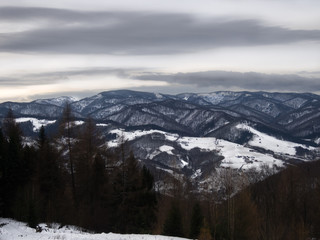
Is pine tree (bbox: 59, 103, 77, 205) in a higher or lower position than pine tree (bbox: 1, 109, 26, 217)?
higher

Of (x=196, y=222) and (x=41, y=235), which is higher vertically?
(x=41, y=235)

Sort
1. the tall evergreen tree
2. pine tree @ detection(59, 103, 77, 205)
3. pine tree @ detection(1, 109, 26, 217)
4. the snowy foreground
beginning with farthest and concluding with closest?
the tall evergreen tree → pine tree @ detection(1, 109, 26, 217) → pine tree @ detection(59, 103, 77, 205) → the snowy foreground

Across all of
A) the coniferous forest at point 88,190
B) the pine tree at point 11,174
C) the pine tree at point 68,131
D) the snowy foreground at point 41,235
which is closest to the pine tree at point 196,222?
the coniferous forest at point 88,190

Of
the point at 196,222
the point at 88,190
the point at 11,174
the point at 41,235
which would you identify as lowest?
the point at 196,222

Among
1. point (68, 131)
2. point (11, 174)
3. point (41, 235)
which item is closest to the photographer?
point (41, 235)

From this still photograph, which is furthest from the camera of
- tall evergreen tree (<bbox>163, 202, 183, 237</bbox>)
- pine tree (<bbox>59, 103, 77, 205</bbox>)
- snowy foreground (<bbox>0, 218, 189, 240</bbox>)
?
tall evergreen tree (<bbox>163, 202, 183, 237</bbox>)

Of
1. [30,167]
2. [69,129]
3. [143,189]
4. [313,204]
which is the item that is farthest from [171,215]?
[313,204]

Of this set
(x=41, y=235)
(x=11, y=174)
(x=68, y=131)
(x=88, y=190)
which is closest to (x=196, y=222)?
(x=88, y=190)

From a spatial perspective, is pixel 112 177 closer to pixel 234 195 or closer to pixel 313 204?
pixel 234 195

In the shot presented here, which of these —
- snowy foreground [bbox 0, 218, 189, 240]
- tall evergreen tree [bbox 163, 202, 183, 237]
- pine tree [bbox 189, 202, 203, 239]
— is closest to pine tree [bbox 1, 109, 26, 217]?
snowy foreground [bbox 0, 218, 189, 240]

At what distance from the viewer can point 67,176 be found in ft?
131

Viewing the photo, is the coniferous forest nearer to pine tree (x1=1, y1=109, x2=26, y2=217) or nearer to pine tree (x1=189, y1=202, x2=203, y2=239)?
pine tree (x1=1, y1=109, x2=26, y2=217)

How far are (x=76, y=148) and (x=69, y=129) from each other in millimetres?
2188

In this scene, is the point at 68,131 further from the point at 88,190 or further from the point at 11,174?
the point at 11,174
